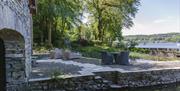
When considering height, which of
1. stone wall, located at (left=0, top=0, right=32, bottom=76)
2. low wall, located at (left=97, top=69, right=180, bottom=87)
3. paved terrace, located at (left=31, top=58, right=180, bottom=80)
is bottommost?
low wall, located at (left=97, top=69, right=180, bottom=87)

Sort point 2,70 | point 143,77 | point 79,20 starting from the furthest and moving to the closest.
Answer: point 79,20, point 143,77, point 2,70

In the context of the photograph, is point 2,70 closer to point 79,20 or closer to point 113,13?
point 79,20

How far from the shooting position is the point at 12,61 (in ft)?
24.5

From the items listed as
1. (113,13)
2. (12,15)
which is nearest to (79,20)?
(113,13)

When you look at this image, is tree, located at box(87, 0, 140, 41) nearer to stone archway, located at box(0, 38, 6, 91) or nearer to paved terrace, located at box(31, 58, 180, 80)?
paved terrace, located at box(31, 58, 180, 80)

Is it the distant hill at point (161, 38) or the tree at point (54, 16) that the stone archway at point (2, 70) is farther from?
the distant hill at point (161, 38)

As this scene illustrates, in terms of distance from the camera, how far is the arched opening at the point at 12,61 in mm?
7262

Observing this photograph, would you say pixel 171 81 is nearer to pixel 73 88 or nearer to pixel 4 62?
pixel 73 88

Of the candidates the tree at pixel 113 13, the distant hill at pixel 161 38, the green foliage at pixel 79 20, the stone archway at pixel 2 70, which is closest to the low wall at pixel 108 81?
the stone archway at pixel 2 70

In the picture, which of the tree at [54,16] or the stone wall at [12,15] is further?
the tree at [54,16]

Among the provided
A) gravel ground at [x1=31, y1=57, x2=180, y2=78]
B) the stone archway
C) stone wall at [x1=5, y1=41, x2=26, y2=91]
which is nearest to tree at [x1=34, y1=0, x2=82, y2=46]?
gravel ground at [x1=31, y1=57, x2=180, y2=78]

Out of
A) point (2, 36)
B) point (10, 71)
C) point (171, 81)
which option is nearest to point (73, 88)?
point (10, 71)

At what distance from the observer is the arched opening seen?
23.8 feet

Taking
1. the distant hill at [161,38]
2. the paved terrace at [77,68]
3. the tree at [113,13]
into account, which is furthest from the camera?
the distant hill at [161,38]
